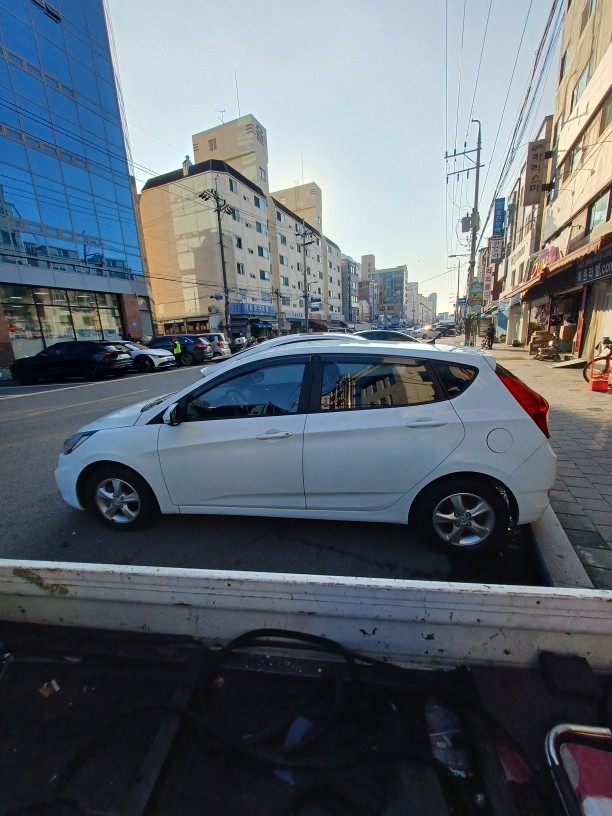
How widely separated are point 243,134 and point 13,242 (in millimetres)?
35497

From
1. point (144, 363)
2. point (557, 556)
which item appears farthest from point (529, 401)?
point (144, 363)

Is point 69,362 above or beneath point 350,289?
beneath

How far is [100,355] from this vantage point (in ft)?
48.1

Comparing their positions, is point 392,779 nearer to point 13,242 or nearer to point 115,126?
point 13,242

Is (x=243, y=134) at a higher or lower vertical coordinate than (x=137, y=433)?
higher

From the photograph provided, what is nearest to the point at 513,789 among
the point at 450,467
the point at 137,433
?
the point at 450,467

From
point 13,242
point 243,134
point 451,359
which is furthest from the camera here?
point 243,134

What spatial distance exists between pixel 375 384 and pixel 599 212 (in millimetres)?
12472

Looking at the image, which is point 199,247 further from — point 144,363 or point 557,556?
point 557,556

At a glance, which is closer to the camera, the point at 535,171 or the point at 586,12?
the point at 586,12

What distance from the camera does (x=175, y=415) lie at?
2.85m

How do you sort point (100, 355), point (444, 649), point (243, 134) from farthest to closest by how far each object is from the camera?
point (243, 134)
point (100, 355)
point (444, 649)

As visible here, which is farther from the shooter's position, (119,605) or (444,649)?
(119,605)

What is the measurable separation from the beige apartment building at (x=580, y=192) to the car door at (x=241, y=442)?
933 cm
